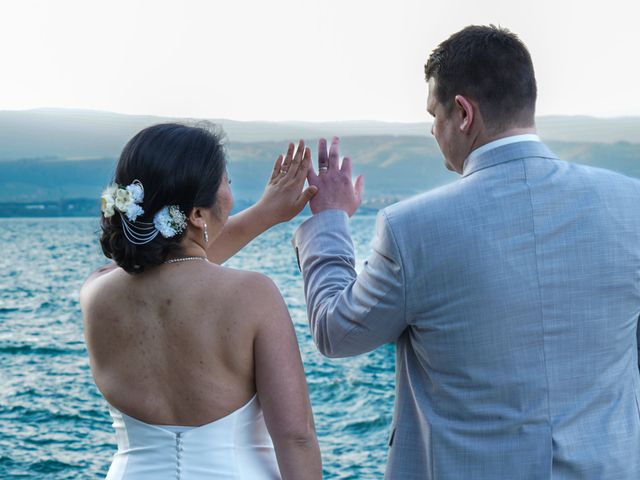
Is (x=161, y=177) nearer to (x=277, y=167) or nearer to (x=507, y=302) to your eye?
(x=277, y=167)

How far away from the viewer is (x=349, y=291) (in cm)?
184

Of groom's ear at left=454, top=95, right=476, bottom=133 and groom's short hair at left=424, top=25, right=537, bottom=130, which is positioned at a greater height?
groom's short hair at left=424, top=25, right=537, bottom=130

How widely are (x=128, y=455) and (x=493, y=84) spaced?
130 centimetres

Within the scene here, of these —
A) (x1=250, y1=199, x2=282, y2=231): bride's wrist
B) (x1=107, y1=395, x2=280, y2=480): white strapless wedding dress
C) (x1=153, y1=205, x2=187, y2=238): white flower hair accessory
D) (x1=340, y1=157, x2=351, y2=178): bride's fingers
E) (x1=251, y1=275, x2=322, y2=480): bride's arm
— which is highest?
(x1=340, y1=157, x2=351, y2=178): bride's fingers

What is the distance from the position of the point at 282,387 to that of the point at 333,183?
61 centimetres

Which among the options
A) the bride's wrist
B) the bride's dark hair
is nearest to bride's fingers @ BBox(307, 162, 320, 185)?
the bride's wrist

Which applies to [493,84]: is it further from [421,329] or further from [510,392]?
[510,392]

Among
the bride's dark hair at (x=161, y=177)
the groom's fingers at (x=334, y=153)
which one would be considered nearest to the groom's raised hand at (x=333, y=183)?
the groom's fingers at (x=334, y=153)

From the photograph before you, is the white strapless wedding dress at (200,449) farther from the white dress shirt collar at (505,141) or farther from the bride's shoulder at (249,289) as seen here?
the white dress shirt collar at (505,141)

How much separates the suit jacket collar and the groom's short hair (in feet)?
0.18

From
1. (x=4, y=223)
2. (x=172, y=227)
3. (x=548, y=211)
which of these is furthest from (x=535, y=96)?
(x=4, y=223)

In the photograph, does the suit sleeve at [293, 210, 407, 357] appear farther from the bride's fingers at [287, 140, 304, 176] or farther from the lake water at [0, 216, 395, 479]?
the lake water at [0, 216, 395, 479]

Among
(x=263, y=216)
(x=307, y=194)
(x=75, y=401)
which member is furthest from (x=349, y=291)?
(x=75, y=401)

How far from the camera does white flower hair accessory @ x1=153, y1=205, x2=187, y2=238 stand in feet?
6.10
